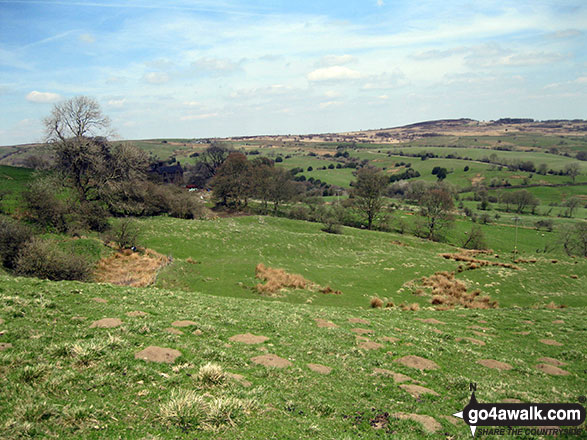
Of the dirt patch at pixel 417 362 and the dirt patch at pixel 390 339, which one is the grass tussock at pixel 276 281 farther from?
the dirt patch at pixel 417 362

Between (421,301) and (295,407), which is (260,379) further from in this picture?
(421,301)

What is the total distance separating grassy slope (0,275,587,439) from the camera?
229 inches

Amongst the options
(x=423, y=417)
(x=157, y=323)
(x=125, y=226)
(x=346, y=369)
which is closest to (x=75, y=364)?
(x=157, y=323)

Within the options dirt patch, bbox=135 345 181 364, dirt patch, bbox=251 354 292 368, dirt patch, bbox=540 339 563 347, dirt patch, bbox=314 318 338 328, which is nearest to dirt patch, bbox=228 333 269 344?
dirt patch, bbox=251 354 292 368

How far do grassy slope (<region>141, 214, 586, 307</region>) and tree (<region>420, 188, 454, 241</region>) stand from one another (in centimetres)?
1523

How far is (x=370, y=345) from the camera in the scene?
12.7 m

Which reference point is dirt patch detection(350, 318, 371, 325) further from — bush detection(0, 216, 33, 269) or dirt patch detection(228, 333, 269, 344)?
bush detection(0, 216, 33, 269)

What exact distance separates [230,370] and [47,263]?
1836cm

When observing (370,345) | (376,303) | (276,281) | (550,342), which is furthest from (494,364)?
(276,281)

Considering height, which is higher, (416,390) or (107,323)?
(107,323)

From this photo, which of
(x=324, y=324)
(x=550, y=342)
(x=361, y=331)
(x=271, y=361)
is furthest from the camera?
(x=550, y=342)

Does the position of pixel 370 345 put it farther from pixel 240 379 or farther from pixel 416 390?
pixel 240 379

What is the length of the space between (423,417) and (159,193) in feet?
179

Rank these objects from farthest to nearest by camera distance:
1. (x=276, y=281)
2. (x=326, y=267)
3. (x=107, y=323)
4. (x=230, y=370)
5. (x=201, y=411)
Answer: (x=326, y=267), (x=276, y=281), (x=107, y=323), (x=230, y=370), (x=201, y=411)
